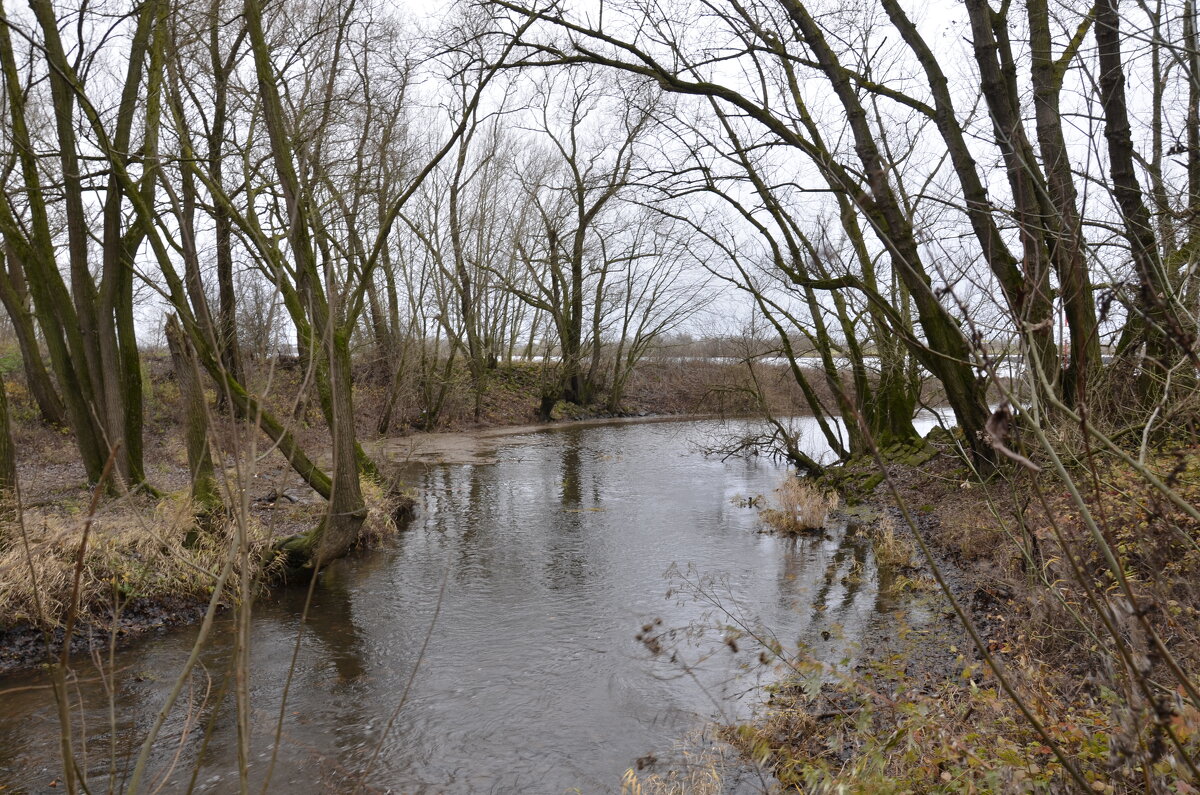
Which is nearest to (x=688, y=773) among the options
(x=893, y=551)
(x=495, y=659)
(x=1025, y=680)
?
(x=1025, y=680)

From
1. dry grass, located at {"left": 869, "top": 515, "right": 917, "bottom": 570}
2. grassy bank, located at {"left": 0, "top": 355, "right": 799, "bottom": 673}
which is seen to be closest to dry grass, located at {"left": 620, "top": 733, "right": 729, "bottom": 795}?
grassy bank, located at {"left": 0, "top": 355, "right": 799, "bottom": 673}

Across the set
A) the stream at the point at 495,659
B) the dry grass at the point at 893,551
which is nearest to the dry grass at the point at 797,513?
the stream at the point at 495,659

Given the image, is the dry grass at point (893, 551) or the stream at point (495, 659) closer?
the stream at point (495, 659)

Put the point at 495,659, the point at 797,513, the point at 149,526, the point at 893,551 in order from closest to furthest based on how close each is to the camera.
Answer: the point at 149,526
the point at 495,659
the point at 893,551
the point at 797,513

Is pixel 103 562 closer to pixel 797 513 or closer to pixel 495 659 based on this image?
pixel 495 659

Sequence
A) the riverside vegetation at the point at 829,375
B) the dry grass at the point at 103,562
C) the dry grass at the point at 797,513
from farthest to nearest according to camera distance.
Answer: the dry grass at the point at 797,513
the dry grass at the point at 103,562
the riverside vegetation at the point at 829,375

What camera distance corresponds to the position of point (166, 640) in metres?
6.90

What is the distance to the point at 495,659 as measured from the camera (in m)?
6.62

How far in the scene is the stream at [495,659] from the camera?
4.89 meters

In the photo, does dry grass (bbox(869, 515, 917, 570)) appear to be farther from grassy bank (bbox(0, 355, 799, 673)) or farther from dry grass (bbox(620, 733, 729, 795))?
grassy bank (bbox(0, 355, 799, 673))

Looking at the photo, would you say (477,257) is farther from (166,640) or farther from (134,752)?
(134,752)

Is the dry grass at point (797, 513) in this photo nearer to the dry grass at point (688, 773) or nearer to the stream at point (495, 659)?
the stream at point (495, 659)

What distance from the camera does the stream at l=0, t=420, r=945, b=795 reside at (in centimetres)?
489

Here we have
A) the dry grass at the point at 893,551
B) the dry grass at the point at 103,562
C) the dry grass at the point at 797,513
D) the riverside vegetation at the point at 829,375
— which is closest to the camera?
the riverside vegetation at the point at 829,375
